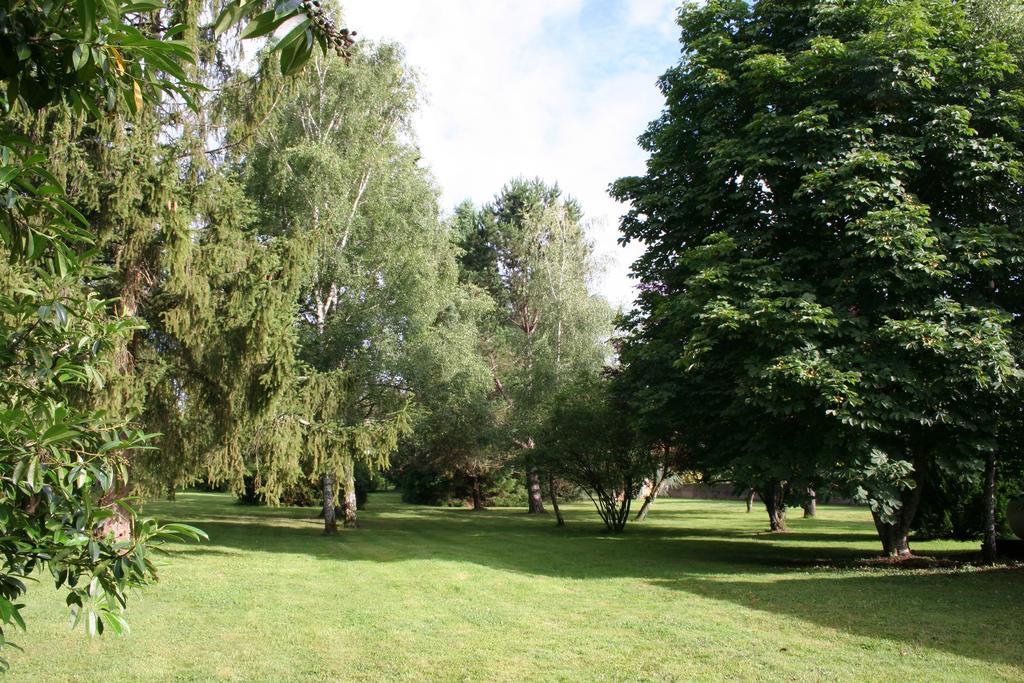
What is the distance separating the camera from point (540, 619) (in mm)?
8734

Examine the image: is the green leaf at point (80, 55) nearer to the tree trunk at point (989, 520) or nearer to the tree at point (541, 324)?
the tree trunk at point (989, 520)

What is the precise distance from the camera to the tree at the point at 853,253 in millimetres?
10945

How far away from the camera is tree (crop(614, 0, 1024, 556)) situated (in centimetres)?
1095

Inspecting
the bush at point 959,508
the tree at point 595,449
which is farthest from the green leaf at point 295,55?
the tree at point 595,449

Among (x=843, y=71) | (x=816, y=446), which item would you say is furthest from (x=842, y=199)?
(x=816, y=446)

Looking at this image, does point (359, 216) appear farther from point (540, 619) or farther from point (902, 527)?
point (902, 527)

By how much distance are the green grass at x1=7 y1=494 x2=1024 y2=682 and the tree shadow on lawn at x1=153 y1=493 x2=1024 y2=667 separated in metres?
0.06

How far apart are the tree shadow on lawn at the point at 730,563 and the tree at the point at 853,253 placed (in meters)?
1.58

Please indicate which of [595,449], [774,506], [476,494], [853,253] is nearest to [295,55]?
[853,253]

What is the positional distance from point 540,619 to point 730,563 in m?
6.69

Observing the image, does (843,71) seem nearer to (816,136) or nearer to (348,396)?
(816,136)

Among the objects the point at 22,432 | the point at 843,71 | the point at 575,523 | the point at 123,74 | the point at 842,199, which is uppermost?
the point at 843,71

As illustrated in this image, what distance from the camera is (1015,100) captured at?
11664 mm

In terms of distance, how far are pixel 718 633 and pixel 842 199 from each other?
7.23 meters
